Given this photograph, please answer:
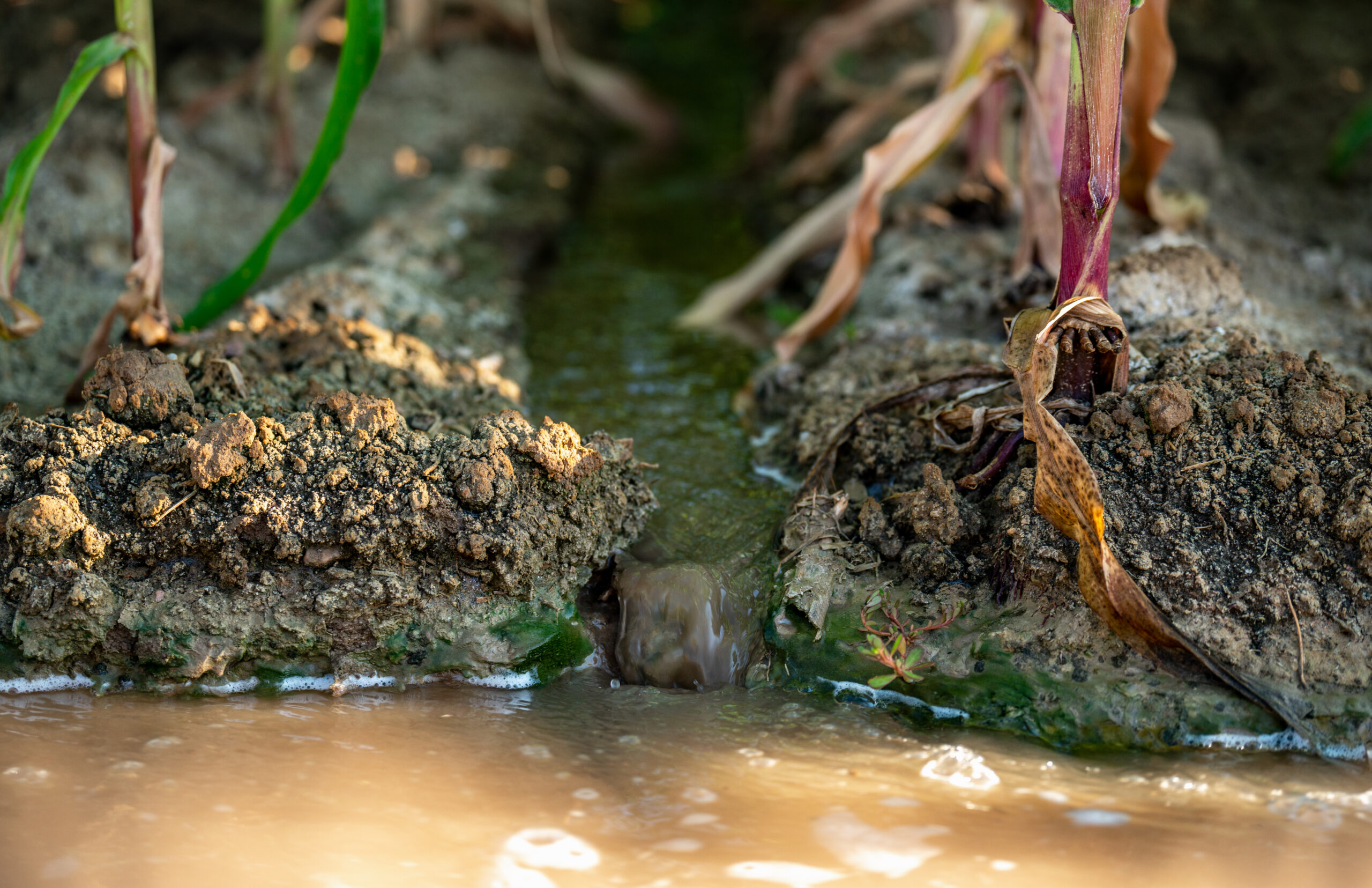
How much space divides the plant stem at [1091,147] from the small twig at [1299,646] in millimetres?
594

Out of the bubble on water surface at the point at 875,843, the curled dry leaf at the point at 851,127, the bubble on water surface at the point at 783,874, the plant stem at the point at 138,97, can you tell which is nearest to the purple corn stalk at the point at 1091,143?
the bubble on water surface at the point at 875,843

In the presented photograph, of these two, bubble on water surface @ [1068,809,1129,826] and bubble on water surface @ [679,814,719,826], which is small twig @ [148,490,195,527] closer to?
bubble on water surface @ [679,814,719,826]

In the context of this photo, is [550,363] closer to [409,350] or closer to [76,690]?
[409,350]

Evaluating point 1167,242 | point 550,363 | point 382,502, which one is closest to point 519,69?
point 550,363

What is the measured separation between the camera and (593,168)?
4.61 m

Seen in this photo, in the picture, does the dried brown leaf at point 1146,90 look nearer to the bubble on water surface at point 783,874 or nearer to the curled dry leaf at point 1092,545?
the curled dry leaf at point 1092,545

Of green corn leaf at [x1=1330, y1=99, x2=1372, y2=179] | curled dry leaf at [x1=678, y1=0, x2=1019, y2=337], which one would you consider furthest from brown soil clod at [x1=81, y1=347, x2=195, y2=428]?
green corn leaf at [x1=1330, y1=99, x2=1372, y2=179]

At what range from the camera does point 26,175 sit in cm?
219

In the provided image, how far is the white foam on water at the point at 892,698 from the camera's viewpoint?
6.08ft

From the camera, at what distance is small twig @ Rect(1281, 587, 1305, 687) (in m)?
1.74

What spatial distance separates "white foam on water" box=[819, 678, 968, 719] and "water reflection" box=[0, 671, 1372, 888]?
37mm

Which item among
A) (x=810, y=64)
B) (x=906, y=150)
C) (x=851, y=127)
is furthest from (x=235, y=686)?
(x=810, y=64)

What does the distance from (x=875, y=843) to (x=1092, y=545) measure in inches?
22.9

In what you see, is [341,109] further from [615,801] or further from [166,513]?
[615,801]
